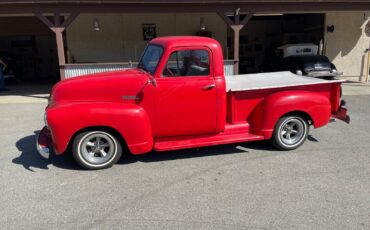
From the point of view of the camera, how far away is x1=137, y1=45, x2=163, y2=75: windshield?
4871 millimetres

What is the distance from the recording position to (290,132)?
5469 mm

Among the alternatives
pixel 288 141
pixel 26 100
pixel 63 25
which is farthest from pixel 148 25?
pixel 288 141

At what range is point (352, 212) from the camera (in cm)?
348

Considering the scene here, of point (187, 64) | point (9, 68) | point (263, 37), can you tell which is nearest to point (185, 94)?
point (187, 64)

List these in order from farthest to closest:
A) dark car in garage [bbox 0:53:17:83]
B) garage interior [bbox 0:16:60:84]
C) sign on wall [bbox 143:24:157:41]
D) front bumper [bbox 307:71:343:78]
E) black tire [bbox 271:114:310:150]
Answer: garage interior [bbox 0:16:60:84], dark car in garage [bbox 0:53:17:83], sign on wall [bbox 143:24:157:41], front bumper [bbox 307:71:343:78], black tire [bbox 271:114:310:150]

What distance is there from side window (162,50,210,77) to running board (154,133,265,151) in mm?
990

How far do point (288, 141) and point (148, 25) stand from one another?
11003 mm

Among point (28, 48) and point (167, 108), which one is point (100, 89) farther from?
point (28, 48)

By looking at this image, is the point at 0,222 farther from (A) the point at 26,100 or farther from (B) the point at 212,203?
(A) the point at 26,100

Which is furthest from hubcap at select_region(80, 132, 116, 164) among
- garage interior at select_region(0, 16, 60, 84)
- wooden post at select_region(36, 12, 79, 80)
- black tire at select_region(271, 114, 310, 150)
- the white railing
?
garage interior at select_region(0, 16, 60, 84)

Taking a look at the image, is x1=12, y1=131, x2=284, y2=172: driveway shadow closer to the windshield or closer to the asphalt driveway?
the asphalt driveway

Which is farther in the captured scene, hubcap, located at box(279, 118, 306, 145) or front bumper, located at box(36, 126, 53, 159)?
hubcap, located at box(279, 118, 306, 145)

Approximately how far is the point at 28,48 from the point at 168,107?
683 inches

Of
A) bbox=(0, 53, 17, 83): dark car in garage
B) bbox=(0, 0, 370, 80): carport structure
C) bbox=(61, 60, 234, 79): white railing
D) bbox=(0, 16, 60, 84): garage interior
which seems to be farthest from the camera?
bbox=(0, 16, 60, 84): garage interior
